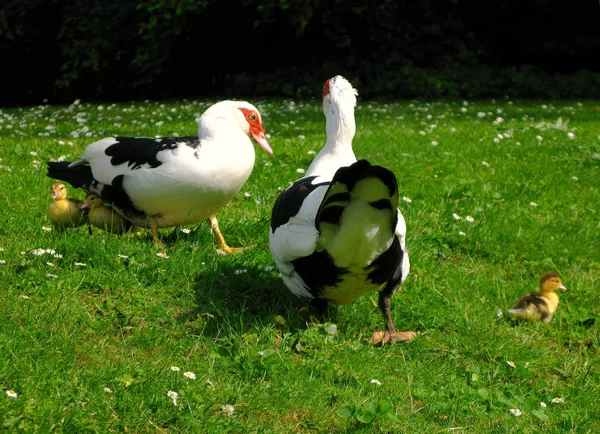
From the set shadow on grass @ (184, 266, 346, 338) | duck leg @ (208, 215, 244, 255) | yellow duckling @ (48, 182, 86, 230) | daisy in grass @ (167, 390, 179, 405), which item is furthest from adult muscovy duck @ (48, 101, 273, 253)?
daisy in grass @ (167, 390, 179, 405)

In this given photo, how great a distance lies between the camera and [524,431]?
10.2 ft

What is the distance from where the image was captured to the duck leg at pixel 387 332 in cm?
374

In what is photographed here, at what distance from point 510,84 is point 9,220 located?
13414 millimetres

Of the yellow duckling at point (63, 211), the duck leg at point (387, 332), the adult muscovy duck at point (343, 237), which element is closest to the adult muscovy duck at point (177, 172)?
the yellow duckling at point (63, 211)

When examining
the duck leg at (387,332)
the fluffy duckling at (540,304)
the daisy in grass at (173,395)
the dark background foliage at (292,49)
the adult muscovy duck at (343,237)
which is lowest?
the dark background foliage at (292,49)

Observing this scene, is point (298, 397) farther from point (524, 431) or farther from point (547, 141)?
point (547, 141)

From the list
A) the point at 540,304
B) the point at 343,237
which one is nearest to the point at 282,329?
the point at 343,237

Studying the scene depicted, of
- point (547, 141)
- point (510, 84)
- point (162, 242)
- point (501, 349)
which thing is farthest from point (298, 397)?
point (510, 84)

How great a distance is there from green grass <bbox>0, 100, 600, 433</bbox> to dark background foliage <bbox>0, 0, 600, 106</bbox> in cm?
965

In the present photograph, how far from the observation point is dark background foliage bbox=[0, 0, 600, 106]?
15.7 metres

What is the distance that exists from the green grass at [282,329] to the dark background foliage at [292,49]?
9652mm

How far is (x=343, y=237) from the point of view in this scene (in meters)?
3.28

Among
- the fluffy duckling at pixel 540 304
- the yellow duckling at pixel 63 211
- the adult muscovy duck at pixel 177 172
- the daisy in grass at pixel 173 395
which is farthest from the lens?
the yellow duckling at pixel 63 211

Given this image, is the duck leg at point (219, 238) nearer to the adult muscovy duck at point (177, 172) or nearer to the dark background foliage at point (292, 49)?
the adult muscovy duck at point (177, 172)
